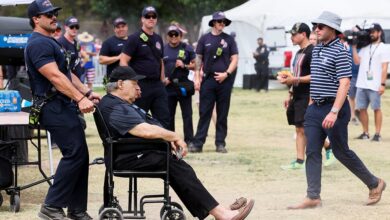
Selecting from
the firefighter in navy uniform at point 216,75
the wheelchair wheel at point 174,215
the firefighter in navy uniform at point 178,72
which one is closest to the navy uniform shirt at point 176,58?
the firefighter in navy uniform at point 178,72

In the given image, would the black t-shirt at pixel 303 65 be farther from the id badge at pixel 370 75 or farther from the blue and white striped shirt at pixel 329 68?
the id badge at pixel 370 75

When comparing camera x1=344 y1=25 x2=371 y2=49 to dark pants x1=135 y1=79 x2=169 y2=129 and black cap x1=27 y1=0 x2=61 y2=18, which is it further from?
black cap x1=27 y1=0 x2=61 y2=18

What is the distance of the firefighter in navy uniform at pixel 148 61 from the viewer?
40.3 feet

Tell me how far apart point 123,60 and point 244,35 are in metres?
22.4

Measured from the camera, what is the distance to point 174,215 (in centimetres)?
780

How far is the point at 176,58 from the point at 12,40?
4.01 m

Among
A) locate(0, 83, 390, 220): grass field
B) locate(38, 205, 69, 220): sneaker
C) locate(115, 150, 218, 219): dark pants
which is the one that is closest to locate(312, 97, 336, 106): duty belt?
locate(0, 83, 390, 220): grass field

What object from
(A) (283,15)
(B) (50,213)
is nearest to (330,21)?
(B) (50,213)

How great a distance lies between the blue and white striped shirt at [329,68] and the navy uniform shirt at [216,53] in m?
4.78

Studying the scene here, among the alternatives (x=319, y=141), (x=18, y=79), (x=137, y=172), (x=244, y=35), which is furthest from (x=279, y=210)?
(x=244, y=35)

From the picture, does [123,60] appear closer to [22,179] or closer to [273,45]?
[22,179]

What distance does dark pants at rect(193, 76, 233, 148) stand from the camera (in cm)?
1380

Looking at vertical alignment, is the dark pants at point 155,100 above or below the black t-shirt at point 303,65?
below

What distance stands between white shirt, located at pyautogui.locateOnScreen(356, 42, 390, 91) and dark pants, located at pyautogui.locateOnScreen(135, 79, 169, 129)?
14.4 feet
